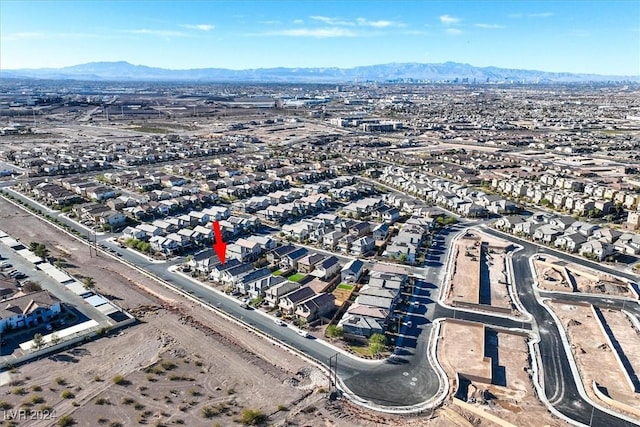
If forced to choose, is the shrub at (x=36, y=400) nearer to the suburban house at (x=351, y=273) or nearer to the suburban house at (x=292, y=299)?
the suburban house at (x=292, y=299)

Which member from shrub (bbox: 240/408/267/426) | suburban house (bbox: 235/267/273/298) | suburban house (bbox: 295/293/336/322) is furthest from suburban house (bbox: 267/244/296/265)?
shrub (bbox: 240/408/267/426)

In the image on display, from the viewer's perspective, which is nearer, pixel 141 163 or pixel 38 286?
pixel 38 286

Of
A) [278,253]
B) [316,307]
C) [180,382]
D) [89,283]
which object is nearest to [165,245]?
[89,283]

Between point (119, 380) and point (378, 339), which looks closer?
point (119, 380)

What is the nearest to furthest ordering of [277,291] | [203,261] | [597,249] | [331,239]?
[277,291] < [203,261] < [597,249] < [331,239]

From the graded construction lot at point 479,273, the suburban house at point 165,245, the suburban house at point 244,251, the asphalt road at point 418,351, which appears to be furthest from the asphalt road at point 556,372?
the suburban house at point 165,245

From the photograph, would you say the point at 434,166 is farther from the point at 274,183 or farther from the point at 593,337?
the point at 593,337

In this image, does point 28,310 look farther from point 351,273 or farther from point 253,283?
point 351,273

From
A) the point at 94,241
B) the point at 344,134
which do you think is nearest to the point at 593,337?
the point at 94,241
